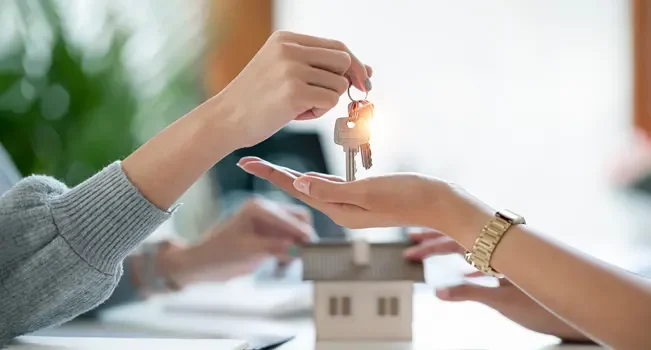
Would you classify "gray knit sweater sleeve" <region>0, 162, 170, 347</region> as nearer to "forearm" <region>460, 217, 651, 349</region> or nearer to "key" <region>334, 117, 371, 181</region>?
"key" <region>334, 117, 371, 181</region>

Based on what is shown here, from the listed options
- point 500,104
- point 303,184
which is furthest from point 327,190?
point 500,104

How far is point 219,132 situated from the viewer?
705mm

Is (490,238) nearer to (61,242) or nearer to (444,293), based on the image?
(444,293)

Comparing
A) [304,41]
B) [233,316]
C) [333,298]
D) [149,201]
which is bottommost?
[233,316]

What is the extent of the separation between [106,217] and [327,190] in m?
0.22

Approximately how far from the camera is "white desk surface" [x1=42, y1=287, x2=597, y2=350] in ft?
2.56

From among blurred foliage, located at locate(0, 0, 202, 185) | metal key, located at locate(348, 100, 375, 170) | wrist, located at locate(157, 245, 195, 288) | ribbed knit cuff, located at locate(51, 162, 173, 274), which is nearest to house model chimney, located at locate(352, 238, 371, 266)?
metal key, located at locate(348, 100, 375, 170)

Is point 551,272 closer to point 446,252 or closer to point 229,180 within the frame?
point 446,252

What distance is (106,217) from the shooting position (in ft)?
2.26

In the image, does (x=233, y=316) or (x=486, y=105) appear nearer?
(x=233, y=316)

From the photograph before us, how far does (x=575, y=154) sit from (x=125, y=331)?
1.61m

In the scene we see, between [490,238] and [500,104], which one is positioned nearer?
[490,238]

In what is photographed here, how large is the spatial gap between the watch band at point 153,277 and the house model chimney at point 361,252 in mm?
520

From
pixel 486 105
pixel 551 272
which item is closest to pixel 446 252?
pixel 551 272
